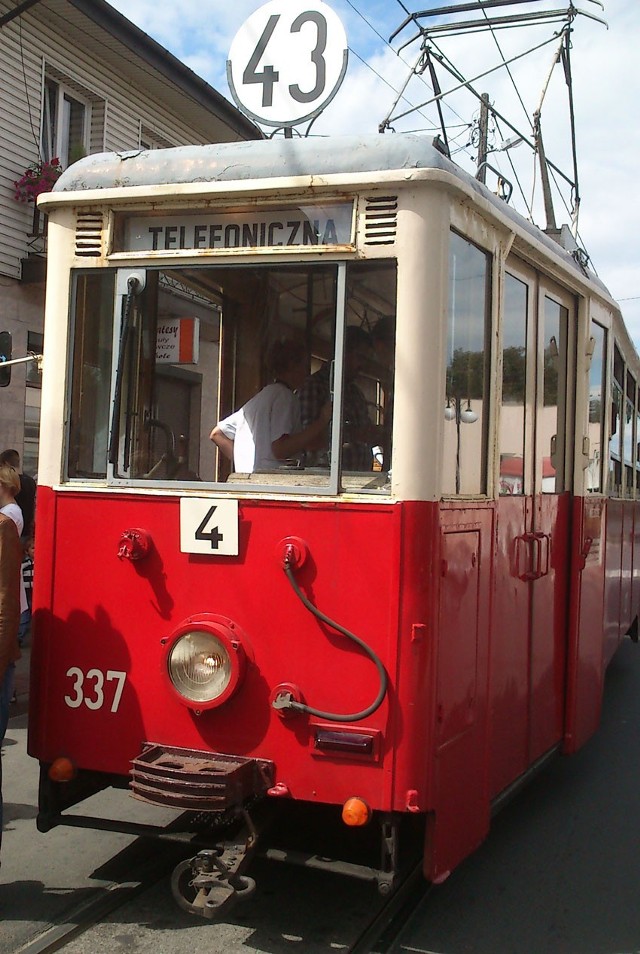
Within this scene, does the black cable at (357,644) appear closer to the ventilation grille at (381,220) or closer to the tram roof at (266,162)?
the ventilation grille at (381,220)

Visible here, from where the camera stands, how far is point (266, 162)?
146 inches

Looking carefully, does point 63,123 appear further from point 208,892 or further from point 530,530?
point 208,892

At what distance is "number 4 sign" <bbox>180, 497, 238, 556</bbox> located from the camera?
370cm

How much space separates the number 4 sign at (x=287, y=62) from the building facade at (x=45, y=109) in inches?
279

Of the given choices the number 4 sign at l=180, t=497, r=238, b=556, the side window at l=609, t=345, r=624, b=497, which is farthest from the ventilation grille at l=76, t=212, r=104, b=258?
the side window at l=609, t=345, r=624, b=497

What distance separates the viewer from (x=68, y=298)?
13.1 feet

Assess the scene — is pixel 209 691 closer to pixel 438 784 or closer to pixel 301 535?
pixel 301 535

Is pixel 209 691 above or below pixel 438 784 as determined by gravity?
above

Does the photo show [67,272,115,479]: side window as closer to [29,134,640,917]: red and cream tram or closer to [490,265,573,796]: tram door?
[29,134,640,917]: red and cream tram

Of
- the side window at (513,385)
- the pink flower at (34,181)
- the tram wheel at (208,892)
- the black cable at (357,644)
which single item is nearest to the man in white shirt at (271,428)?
the black cable at (357,644)

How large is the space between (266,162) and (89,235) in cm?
78

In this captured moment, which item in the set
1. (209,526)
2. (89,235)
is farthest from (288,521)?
(89,235)

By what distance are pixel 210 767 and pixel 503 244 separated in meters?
2.40

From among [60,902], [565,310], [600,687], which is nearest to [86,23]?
[565,310]
